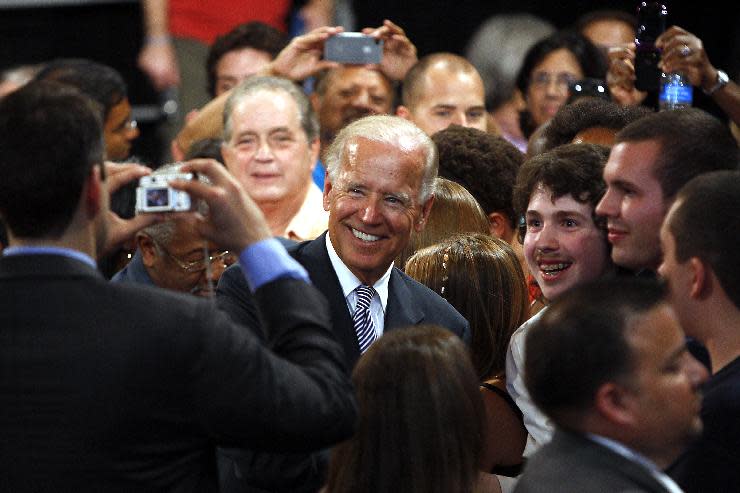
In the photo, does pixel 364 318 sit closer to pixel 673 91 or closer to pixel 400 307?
pixel 400 307

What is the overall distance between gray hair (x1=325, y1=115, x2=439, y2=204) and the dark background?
3.71 meters

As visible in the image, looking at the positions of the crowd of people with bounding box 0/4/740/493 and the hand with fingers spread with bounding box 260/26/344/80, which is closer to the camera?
the crowd of people with bounding box 0/4/740/493

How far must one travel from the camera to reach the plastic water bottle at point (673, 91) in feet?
13.8

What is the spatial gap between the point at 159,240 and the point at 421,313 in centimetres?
100

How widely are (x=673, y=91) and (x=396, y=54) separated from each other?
1.72m

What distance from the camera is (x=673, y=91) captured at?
421cm

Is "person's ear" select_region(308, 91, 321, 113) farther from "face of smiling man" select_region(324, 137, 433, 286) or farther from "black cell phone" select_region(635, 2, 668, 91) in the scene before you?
"face of smiling man" select_region(324, 137, 433, 286)

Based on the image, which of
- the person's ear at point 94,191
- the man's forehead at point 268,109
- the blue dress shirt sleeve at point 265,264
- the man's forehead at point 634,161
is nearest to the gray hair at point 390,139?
the man's forehead at point 634,161

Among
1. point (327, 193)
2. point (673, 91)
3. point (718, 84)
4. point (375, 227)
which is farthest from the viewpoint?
point (673, 91)

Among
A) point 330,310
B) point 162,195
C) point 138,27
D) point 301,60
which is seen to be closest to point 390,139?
point 330,310

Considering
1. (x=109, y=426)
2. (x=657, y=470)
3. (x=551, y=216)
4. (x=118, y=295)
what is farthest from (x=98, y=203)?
(x=551, y=216)

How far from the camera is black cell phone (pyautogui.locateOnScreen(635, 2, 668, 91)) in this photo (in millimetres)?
4277

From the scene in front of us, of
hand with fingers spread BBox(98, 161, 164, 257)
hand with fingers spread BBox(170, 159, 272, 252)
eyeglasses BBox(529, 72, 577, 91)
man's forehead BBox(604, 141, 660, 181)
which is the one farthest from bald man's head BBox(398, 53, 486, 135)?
hand with fingers spread BBox(170, 159, 272, 252)

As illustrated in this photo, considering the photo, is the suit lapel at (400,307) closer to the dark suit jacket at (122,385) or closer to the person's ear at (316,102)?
the dark suit jacket at (122,385)
